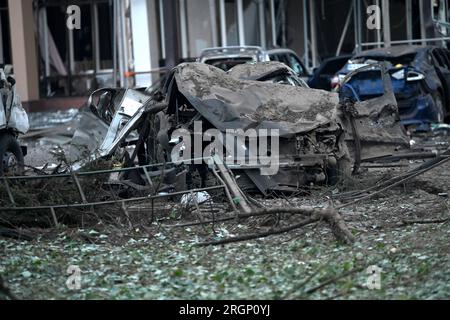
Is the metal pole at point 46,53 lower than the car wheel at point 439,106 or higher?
higher

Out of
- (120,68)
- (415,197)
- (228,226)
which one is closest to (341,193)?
(415,197)

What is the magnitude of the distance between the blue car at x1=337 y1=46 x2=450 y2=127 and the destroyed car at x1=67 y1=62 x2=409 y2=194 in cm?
390

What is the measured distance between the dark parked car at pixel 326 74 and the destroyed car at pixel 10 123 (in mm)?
8906

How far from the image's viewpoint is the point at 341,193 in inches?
422

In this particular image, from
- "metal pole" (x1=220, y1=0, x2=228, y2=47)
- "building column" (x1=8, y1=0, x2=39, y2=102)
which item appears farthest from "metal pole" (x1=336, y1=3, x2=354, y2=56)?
"building column" (x1=8, y1=0, x2=39, y2=102)

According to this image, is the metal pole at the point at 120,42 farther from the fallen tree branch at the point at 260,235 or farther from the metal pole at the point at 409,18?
the fallen tree branch at the point at 260,235

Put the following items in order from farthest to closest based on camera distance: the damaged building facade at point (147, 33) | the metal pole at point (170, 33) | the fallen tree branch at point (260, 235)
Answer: the damaged building facade at point (147, 33) → the metal pole at point (170, 33) → the fallen tree branch at point (260, 235)

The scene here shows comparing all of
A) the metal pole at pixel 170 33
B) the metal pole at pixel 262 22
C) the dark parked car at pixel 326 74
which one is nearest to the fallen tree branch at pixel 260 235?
the dark parked car at pixel 326 74

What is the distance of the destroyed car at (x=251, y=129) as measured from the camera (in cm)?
1070

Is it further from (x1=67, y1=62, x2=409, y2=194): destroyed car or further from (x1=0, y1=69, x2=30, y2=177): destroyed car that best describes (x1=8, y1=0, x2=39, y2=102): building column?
(x1=67, y1=62, x2=409, y2=194): destroyed car

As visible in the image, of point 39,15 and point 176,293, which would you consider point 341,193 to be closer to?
point 176,293

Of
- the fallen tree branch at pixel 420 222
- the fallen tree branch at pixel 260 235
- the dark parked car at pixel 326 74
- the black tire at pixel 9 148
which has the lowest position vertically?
the fallen tree branch at pixel 420 222

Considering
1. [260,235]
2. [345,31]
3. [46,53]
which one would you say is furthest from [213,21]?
[260,235]
